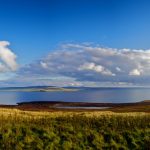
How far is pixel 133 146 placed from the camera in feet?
79.9

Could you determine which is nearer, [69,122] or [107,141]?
[107,141]

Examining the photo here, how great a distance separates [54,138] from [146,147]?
6332mm

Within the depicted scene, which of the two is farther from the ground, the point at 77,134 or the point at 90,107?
the point at 90,107

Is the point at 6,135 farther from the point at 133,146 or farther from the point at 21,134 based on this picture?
the point at 133,146

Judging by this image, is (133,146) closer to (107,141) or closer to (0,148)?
(107,141)

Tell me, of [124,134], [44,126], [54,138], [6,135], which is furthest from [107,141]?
[6,135]

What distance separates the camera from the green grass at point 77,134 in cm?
2416

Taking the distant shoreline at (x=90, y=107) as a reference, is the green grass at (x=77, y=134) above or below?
below

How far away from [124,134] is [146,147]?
2.22 meters

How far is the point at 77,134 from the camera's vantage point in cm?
2569

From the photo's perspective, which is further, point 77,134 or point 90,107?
point 90,107

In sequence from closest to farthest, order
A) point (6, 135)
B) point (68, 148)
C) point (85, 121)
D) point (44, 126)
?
1. point (68, 148)
2. point (6, 135)
3. point (44, 126)
4. point (85, 121)

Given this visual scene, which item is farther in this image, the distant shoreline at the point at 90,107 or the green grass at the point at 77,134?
the distant shoreline at the point at 90,107

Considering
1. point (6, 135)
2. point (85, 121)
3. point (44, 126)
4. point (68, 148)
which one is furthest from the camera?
point (85, 121)
